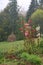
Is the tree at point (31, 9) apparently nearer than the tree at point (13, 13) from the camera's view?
No

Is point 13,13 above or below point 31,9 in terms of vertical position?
below

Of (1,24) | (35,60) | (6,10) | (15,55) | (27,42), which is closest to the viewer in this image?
(35,60)

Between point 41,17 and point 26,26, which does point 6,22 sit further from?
point 26,26

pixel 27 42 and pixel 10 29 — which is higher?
pixel 27 42

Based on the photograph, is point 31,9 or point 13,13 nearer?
point 13,13

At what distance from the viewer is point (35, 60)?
21.2 ft

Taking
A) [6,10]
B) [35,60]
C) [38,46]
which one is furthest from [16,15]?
[35,60]

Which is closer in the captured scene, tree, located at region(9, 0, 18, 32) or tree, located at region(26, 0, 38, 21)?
tree, located at region(9, 0, 18, 32)

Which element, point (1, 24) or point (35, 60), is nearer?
point (35, 60)

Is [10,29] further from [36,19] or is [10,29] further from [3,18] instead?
[36,19]

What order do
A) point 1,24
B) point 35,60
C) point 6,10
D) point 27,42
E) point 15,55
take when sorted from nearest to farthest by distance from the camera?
point 35,60
point 15,55
point 27,42
point 1,24
point 6,10

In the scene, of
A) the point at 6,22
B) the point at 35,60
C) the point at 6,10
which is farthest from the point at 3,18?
the point at 35,60

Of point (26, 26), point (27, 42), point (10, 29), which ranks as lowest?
point (10, 29)

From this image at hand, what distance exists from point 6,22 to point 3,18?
34.0 inches
